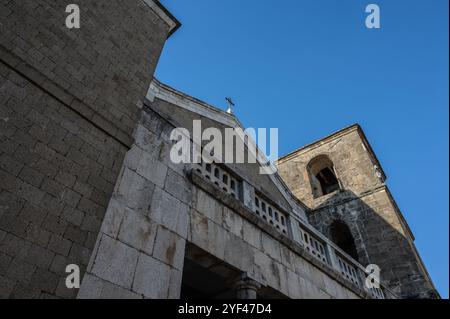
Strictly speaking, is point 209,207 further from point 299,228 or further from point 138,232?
point 299,228

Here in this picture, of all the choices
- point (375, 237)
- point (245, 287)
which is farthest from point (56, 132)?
point (375, 237)

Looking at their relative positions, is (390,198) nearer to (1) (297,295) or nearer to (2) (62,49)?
(1) (297,295)

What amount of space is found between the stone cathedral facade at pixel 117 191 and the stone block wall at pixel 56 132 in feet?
0.05

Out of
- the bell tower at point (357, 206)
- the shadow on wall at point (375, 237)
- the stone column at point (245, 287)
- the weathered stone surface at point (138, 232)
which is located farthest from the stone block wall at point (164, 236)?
the bell tower at point (357, 206)

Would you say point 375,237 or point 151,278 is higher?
point 375,237

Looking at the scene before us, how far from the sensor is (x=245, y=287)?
5.45 metres

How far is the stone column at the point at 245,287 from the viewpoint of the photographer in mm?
5410

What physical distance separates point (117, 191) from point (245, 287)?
98.4 inches

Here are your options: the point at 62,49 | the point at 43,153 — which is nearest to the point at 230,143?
the point at 62,49

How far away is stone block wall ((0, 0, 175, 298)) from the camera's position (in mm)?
3449

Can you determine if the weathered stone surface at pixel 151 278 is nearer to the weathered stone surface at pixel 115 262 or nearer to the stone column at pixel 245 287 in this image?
the weathered stone surface at pixel 115 262

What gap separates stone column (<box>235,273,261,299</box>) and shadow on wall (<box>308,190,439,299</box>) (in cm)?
989

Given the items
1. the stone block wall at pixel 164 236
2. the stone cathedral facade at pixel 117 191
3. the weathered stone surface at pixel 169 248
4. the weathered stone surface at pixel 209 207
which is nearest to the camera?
the stone cathedral facade at pixel 117 191

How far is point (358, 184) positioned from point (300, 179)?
349 cm
